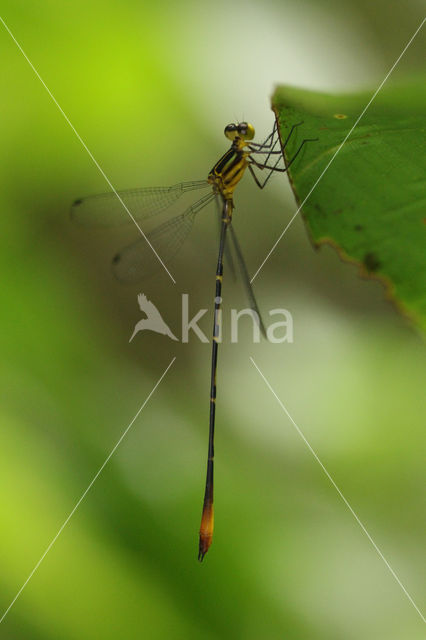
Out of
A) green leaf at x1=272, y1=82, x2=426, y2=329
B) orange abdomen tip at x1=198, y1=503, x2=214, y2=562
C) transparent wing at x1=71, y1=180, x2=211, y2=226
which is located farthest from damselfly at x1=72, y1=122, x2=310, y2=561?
green leaf at x1=272, y1=82, x2=426, y2=329

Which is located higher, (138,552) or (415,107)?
(415,107)

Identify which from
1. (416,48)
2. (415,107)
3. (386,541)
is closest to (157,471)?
(386,541)

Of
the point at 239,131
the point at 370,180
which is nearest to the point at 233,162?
the point at 239,131

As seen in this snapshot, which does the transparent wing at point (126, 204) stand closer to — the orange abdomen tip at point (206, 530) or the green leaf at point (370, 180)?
the green leaf at point (370, 180)

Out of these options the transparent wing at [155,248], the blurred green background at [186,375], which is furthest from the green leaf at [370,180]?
the transparent wing at [155,248]

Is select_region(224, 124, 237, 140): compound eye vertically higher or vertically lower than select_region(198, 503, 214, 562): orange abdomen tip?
higher

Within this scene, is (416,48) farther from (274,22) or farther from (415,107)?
(415,107)

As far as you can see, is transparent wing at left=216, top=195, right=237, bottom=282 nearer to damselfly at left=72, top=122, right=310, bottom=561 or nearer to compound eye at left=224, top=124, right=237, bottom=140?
damselfly at left=72, top=122, right=310, bottom=561
